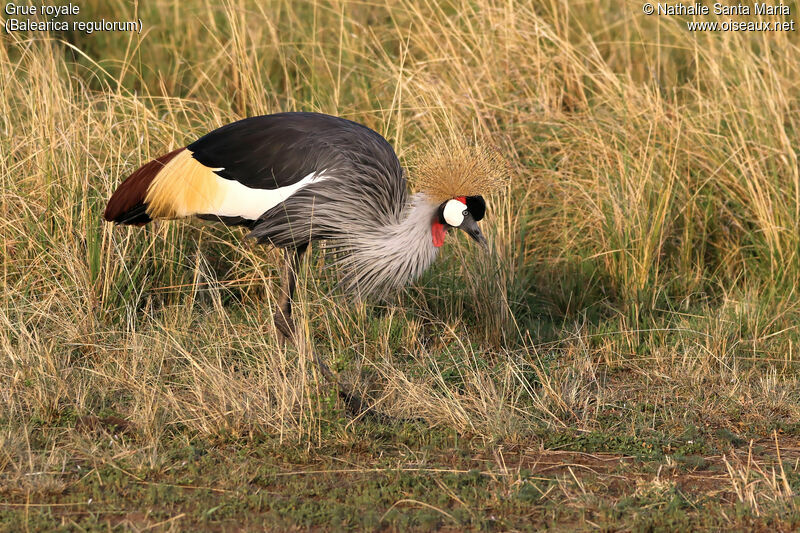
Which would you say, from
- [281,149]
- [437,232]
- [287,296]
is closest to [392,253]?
[437,232]

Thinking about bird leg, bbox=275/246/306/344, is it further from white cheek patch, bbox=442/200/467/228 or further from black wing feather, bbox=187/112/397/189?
white cheek patch, bbox=442/200/467/228

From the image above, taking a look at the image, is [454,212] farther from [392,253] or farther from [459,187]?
[392,253]

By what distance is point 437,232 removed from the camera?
432 centimetres

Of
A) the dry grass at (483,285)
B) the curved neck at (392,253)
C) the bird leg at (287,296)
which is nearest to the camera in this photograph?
the dry grass at (483,285)

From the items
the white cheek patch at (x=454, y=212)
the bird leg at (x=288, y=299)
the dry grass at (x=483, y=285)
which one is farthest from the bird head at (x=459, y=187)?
the bird leg at (x=288, y=299)

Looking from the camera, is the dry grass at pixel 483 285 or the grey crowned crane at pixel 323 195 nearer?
the dry grass at pixel 483 285

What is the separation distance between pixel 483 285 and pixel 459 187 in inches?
23.1

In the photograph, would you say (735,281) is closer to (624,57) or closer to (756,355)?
(756,355)

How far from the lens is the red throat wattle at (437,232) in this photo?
14.1 feet

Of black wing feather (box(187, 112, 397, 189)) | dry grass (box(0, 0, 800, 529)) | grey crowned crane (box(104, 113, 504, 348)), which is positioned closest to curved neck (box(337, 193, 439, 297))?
grey crowned crane (box(104, 113, 504, 348))

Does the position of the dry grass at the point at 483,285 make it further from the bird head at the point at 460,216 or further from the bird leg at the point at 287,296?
the bird head at the point at 460,216

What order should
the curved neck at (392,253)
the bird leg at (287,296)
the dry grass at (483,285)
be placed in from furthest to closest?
the bird leg at (287,296)
the curved neck at (392,253)
the dry grass at (483,285)

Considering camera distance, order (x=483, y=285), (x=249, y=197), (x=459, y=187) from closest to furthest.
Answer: (x=459, y=187) → (x=249, y=197) → (x=483, y=285)

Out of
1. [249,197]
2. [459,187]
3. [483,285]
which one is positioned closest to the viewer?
[459,187]
